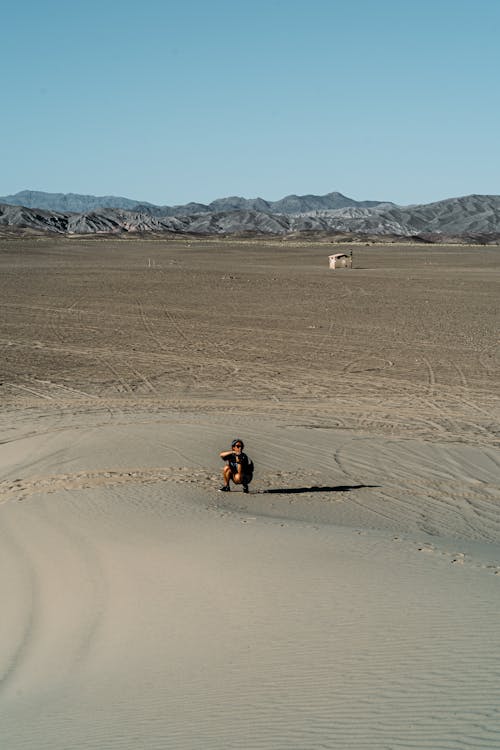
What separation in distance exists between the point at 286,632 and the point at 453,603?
134cm

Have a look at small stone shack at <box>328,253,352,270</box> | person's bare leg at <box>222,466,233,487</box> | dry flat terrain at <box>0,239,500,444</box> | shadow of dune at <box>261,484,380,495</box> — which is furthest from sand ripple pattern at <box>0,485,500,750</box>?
small stone shack at <box>328,253,352,270</box>

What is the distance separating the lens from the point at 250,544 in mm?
8695

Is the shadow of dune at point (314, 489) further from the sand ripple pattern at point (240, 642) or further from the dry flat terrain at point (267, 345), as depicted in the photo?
the dry flat terrain at point (267, 345)

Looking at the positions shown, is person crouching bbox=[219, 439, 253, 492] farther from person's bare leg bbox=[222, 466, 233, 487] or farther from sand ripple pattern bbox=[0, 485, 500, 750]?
sand ripple pattern bbox=[0, 485, 500, 750]

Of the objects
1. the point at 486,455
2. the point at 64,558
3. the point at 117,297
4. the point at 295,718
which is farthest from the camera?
the point at 117,297

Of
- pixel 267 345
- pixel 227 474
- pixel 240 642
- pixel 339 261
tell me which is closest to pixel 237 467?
pixel 227 474

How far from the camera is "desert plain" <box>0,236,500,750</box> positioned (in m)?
5.34

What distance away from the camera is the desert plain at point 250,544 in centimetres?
534

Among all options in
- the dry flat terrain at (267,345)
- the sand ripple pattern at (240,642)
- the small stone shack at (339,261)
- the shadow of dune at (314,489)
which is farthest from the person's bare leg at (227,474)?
the small stone shack at (339,261)

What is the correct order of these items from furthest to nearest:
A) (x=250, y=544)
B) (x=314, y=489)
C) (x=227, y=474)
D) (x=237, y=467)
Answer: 1. (x=314, y=489)
2. (x=227, y=474)
3. (x=237, y=467)
4. (x=250, y=544)

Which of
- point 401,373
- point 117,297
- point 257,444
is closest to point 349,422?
point 257,444

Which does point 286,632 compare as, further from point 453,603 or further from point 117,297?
point 117,297

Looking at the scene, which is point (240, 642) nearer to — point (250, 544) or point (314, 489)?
point (250, 544)

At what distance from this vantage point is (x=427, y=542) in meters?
9.09
